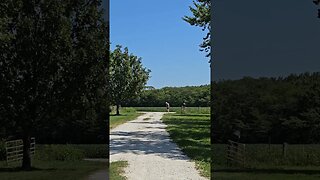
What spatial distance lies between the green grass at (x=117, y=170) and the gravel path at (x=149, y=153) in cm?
13

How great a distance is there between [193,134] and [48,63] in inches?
281

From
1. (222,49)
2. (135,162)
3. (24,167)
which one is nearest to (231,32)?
(222,49)

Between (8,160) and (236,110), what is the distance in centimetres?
320

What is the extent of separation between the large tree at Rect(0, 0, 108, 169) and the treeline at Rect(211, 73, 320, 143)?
179cm

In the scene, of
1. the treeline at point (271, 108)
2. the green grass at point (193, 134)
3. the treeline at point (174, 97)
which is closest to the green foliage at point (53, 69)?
the treeline at point (271, 108)

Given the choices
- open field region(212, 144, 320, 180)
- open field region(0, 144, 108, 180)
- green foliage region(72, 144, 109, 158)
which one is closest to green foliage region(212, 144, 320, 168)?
open field region(212, 144, 320, 180)

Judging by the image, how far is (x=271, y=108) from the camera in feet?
19.6

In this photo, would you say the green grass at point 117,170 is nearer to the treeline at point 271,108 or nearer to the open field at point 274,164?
the open field at point 274,164

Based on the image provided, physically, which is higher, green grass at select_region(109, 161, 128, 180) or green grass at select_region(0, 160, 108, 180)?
green grass at select_region(0, 160, 108, 180)

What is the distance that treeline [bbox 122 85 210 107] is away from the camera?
443 inches

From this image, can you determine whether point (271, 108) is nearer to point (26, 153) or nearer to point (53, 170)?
point (53, 170)

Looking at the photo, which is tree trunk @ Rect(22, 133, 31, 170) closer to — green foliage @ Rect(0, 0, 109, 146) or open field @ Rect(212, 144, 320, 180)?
green foliage @ Rect(0, 0, 109, 146)

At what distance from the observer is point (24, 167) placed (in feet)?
19.5

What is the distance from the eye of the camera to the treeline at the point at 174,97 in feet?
36.9
